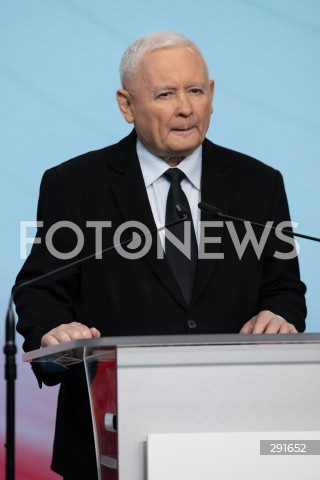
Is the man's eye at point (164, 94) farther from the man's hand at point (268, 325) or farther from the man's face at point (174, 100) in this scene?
the man's hand at point (268, 325)

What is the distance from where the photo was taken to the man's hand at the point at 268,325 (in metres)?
2.14

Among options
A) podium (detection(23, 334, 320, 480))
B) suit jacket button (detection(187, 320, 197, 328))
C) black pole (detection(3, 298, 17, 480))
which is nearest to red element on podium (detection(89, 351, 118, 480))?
podium (detection(23, 334, 320, 480))

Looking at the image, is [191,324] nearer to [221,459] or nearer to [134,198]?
[134,198]

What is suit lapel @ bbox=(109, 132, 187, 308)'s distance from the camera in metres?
2.41

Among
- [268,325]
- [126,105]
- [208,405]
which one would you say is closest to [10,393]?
[208,405]

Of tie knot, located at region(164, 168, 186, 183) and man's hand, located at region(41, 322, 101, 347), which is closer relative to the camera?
man's hand, located at region(41, 322, 101, 347)

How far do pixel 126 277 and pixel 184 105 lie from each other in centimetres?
42

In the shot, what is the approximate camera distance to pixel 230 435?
1751mm

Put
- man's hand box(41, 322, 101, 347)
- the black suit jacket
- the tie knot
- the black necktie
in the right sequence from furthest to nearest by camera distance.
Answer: the tie knot → the black necktie → the black suit jacket → man's hand box(41, 322, 101, 347)

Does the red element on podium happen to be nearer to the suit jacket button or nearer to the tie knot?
the suit jacket button

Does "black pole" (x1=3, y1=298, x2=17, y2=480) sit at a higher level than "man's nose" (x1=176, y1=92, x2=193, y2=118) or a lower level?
lower

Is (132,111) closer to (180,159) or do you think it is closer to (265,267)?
(180,159)

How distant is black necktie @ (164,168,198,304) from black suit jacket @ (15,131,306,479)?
0.03 metres

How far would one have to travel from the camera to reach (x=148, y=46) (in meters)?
2.58
